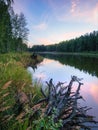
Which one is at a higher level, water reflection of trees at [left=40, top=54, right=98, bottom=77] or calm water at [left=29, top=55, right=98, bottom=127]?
calm water at [left=29, top=55, right=98, bottom=127]

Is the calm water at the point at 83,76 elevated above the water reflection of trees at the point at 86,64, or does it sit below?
above

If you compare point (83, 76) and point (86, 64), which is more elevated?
point (83, 76)

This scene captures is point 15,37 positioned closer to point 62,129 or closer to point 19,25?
point 19,25

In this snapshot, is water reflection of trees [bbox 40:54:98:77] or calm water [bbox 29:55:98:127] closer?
calm water [bbox 29:55:98:127]

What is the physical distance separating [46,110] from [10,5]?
33.1ft

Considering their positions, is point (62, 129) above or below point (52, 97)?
below

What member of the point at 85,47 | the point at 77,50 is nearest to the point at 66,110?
the point at 85,47

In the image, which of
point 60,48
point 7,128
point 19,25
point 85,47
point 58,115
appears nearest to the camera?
point 7,128

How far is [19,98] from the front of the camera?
584 centimetres

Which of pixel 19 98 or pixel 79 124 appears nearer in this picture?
pixel 19 98

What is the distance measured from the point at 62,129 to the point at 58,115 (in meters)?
0.33

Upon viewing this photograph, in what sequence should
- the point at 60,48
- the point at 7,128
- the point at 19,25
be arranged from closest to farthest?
the point at 7,128, the point at 19,25, the point at 60,48

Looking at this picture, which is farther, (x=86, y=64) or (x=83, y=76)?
(x=86, y=64)

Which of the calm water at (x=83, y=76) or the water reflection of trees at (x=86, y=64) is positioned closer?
the calm water at (x=83, y=76)
